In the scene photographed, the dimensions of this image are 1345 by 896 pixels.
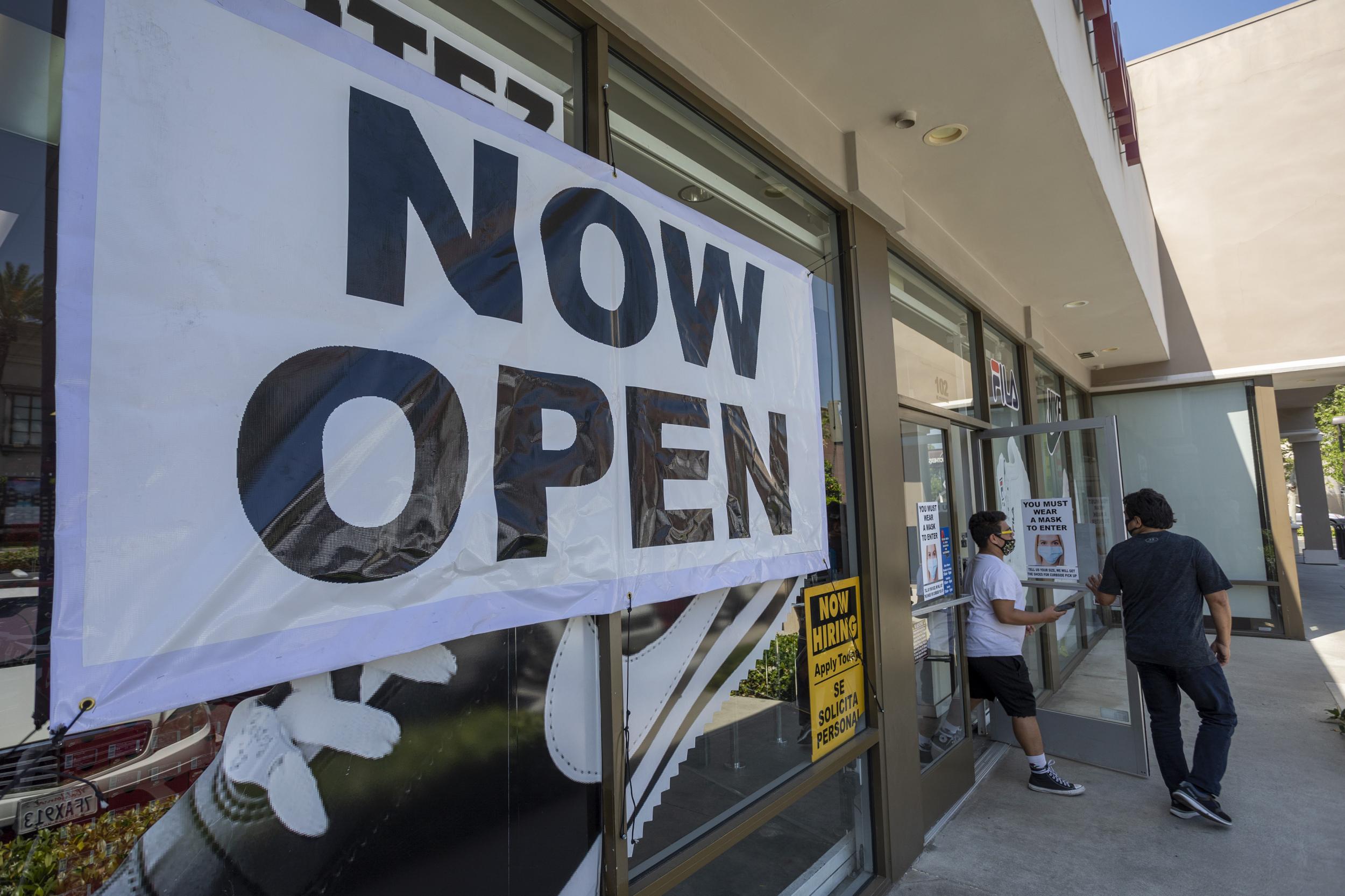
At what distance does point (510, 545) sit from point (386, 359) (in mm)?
509

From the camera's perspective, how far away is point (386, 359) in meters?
1.49

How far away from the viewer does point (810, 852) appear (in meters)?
3.05

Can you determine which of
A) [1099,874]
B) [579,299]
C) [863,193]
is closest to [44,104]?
[579,299]

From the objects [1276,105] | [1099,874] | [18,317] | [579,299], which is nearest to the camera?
[18,317]

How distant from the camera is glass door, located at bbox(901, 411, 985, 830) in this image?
13.0 feet

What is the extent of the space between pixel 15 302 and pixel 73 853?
0.88 m

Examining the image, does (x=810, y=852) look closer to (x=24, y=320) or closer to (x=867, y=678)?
(x=867, y=678)

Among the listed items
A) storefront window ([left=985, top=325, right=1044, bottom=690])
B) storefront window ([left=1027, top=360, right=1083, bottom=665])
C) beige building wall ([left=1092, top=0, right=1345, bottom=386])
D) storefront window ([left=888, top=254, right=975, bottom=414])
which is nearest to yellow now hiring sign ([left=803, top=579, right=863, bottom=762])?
storefront window ([left=888, top=254, right=975, bottom=414])

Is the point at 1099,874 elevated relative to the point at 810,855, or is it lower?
lower

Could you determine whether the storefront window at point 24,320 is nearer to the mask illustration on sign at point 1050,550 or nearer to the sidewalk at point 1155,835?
the sidewalk at point 1155,835

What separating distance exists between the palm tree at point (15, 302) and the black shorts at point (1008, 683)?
15.2 feet

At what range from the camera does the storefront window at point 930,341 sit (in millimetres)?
4184

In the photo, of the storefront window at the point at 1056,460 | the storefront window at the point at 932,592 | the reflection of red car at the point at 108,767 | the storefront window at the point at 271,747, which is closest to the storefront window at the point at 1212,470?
the storefront window at the point at 1056,460

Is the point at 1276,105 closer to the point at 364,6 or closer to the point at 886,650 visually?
the point at 886,650
